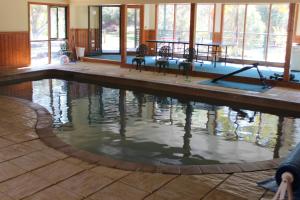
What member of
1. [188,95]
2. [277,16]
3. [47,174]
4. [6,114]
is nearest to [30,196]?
[47,174]

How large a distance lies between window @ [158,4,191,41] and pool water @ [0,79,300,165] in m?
6.26

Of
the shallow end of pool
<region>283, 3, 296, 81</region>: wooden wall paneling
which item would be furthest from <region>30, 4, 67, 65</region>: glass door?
the shallow end of pool

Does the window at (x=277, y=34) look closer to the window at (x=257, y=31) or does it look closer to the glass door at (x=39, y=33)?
the window at (x=257, y=31)

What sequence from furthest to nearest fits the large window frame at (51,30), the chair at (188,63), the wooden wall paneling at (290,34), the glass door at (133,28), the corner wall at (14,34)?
the glass door at (133,28), the large window frame at (51,30), the corner wall at (14,34), the chair at (188,63), the wooden wall paneling at (290,34)

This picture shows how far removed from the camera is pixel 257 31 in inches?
493

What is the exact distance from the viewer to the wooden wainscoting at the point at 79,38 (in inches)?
499

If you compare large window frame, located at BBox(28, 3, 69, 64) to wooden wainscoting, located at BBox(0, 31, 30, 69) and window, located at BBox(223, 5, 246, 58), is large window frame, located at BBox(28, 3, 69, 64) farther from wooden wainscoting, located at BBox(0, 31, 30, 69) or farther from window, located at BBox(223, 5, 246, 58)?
window, located at BBox(223, 5, 246, 58)

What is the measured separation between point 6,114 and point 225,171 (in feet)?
12.4

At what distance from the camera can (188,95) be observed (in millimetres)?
8406

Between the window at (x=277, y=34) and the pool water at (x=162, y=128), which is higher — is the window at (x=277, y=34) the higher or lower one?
the higher one

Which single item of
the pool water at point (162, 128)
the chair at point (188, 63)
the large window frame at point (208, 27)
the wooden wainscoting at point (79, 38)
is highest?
the large window frame at point (208, 27)

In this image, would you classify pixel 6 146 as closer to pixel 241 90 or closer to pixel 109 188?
pixel 109 188

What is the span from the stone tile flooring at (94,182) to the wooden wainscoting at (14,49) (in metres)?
7.18

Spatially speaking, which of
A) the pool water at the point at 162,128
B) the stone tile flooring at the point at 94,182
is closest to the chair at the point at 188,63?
the pool water at the point at 162,128
